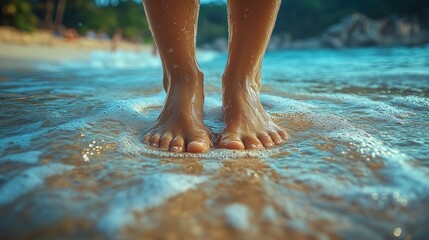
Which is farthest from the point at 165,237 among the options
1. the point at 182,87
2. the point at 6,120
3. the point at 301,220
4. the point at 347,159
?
the point at 6,120

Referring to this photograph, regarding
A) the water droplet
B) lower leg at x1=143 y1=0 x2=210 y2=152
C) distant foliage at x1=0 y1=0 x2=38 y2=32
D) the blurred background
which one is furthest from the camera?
the blurred background

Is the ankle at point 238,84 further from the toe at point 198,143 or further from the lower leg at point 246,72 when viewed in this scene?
the toe at point 198,143

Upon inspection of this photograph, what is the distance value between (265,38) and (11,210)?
1041 mm

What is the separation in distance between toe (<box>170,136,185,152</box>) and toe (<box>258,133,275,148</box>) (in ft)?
0.87

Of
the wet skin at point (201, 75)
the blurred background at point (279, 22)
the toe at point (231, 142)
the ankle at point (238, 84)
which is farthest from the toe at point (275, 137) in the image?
the blurred background at point (279, 22)

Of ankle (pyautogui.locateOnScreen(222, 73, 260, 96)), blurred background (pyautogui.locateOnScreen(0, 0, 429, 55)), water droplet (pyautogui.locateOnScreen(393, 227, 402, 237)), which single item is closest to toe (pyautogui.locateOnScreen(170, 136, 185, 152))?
ankle (pyautogui.locateOnScreen(222, 73, 260, 96))

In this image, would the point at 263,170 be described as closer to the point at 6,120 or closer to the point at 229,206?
the point at 229,206

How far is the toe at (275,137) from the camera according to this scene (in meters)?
1.12

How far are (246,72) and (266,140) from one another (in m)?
0.36

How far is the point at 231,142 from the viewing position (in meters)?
1.07

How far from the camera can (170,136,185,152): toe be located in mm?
1051

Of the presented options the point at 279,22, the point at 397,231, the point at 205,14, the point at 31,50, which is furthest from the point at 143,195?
the point at 205,14

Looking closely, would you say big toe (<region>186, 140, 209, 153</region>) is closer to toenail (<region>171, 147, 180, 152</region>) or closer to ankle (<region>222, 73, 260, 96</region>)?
toenail (<region>171, 147, 180, 152</region>)

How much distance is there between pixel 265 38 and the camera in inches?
52.1
